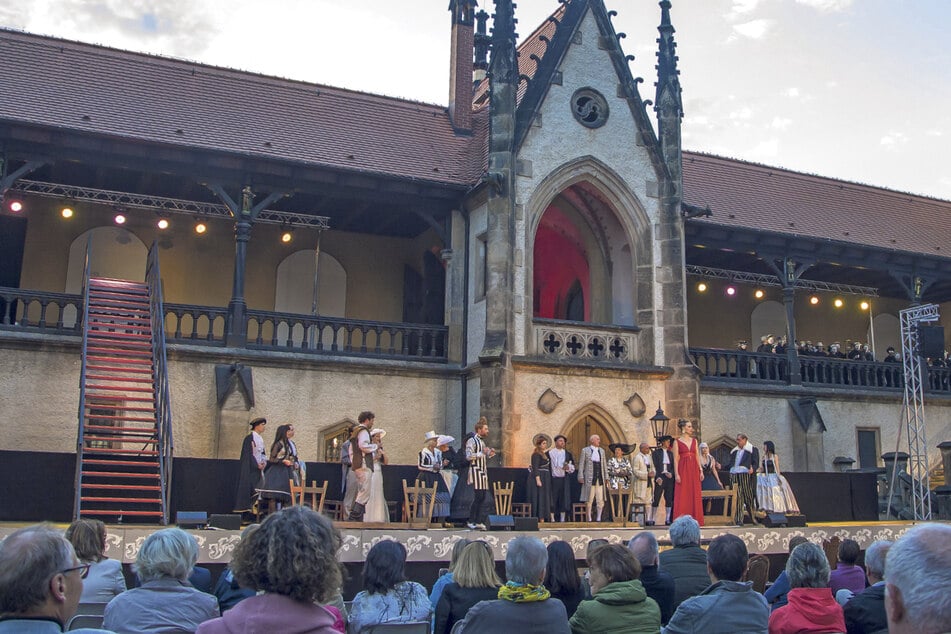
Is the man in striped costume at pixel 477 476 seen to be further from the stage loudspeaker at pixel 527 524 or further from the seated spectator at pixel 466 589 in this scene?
the seated spectator at pixel 466 589

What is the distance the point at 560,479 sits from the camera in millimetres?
16406

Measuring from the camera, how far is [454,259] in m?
20.9

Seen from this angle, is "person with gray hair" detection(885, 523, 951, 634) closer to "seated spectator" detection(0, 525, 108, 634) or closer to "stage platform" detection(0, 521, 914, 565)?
"seated spectator" detection(0, 525, 108, 634)

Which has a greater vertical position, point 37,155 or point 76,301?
point 37,155

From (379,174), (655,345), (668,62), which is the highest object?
(668,62)

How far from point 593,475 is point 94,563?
11218mm

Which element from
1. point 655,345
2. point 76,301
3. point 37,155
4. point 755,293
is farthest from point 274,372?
point 755,293

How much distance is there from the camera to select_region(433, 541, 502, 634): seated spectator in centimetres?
561

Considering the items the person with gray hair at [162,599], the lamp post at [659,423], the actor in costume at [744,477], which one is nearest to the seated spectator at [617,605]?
the person with gray hair at [162,599]

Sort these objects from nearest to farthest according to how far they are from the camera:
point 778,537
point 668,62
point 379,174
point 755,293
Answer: point 778,537, point 379,174, point 668,62, point 755,293

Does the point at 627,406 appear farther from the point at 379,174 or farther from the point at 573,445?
the point at 379,174

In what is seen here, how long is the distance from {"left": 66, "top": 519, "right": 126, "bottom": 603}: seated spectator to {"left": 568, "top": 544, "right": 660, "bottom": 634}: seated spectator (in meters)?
2.87

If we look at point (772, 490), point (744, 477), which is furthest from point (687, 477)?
point (772, 490)

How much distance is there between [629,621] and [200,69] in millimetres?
20306
